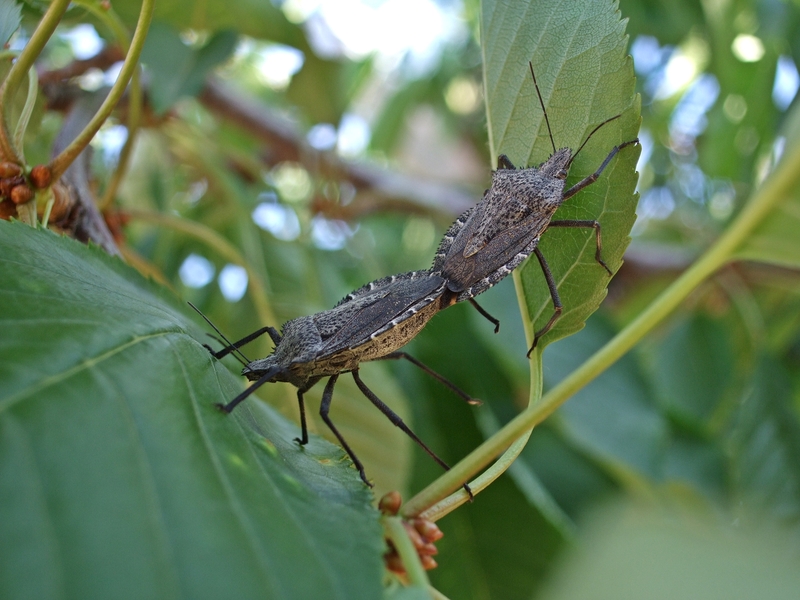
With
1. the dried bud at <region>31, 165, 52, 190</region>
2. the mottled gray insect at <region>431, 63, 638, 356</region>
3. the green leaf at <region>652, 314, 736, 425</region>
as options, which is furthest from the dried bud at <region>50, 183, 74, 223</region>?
the green leaf at <region>652, 314, 736, 425</region>

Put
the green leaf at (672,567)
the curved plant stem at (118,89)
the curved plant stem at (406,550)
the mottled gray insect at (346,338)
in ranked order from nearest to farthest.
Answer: the green leaf at (672,567) → the curved plant stem at (406,550) → the curved plant stem at (118,89) → the mottled gray insect at (346,338)

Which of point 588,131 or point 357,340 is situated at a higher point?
point 588,131

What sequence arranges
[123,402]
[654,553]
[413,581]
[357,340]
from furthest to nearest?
1. [357,340]
2. [413,581]
3. [123,402]
4. [654,553]

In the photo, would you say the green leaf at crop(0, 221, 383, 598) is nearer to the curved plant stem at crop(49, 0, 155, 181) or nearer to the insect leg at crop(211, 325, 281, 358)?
the curved plant stem at crop(49, 0, 155, 181)

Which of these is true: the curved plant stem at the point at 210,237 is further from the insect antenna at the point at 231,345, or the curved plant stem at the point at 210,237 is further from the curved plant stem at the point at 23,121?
the curved plant stem at the point at 23,121

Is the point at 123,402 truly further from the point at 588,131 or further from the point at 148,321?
the point at 588,131

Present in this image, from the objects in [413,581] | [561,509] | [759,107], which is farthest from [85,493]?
[759,107]

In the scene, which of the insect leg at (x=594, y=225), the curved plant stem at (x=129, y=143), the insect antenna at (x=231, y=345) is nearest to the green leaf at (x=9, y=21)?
the curved plant stem at (x=129, y=143)
